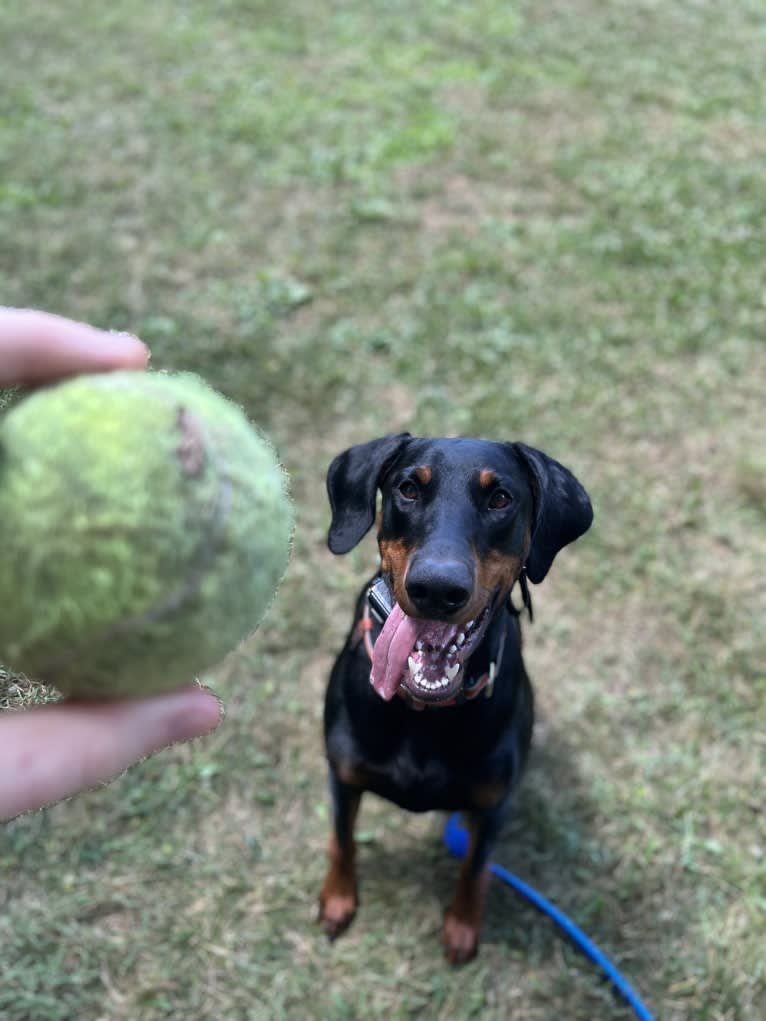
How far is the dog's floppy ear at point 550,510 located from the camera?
2.11 meters

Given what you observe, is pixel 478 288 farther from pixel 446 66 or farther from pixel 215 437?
pixel 215 437

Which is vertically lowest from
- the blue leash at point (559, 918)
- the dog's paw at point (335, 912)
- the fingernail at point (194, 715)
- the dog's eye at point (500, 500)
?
the dog's paw at point (335, 912)

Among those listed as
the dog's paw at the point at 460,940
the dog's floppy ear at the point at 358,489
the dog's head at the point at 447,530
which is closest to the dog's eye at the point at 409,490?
the dog's head at the point at 447,530

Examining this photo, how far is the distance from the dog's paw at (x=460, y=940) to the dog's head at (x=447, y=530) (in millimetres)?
943

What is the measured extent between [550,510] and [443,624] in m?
0.41

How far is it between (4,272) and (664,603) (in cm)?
348

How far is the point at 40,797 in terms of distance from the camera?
106 centimetres

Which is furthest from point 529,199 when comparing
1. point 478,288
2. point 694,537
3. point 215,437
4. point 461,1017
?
point 215,437

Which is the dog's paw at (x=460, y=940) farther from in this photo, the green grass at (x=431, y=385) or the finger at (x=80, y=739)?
the finger at (x=80, y=739)

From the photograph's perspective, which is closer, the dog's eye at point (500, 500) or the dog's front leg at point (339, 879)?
the dog's eye at point (500, 500)

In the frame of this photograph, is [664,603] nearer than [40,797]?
No

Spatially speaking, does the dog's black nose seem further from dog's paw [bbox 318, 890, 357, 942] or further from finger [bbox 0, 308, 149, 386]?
dog's paw [bbox 318, 890, 357, 942]

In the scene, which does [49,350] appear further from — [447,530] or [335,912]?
[335,912]

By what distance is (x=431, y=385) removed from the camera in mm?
3961
